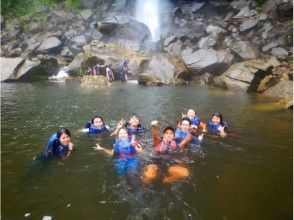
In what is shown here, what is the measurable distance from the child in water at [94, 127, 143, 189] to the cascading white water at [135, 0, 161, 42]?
32513 mm

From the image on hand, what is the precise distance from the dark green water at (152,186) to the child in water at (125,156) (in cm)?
25

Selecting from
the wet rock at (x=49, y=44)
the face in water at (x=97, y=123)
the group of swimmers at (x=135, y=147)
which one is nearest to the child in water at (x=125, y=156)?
the group of swimmers at (x=135, y=147)

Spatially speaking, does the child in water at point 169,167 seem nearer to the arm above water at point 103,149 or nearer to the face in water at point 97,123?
the arm above water at point 103,149

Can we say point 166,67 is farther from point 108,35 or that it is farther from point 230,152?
point 230,152

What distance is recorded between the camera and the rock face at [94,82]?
25.0 metres

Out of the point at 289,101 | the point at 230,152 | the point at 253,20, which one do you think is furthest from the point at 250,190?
the point at 253,20

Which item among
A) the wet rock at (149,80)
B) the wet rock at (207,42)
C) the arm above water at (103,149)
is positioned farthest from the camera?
the wet rock at (207,42)

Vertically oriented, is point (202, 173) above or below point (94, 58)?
below

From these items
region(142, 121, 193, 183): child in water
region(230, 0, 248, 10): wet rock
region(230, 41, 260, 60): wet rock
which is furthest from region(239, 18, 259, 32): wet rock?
region(142, 121, 193, 183): child in water

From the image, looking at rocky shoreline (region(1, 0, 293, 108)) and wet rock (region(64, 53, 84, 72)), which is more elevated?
rocky shoreline (region(1, 0, 293, 108))

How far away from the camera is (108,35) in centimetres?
3756

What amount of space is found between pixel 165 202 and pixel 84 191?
1.82 metres

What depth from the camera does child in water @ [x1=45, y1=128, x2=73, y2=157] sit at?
8938 millimetres

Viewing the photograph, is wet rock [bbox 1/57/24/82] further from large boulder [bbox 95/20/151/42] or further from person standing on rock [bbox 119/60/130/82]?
large boulder [bbox 95/20/151/42]
